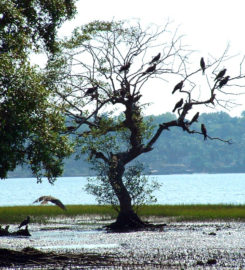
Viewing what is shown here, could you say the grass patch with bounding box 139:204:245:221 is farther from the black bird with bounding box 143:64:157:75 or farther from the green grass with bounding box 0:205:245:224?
the black bird with bounding box 143:64:157:75

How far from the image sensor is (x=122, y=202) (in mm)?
32562

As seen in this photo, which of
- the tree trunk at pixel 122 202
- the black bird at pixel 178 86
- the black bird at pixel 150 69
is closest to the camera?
the black bird at pixel 178 86

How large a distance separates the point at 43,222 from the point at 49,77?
917cm

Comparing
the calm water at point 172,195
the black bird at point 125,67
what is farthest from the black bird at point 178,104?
the calm water at point 172,195

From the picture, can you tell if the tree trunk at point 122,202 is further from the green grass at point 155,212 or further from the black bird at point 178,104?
the green grass at point 155,212

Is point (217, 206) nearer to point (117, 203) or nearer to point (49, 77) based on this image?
point (117, 203)

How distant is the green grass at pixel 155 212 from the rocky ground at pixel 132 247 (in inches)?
118

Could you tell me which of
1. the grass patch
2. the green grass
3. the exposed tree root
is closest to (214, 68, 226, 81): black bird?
the exposed tree root

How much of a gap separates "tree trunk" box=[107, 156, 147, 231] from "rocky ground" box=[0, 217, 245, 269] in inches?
56.8

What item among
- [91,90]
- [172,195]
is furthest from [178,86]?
[172,195]

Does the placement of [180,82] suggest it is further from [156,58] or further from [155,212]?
[155,212]

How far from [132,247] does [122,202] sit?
10.0 meters

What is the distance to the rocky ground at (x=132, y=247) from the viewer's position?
1750 centimetres

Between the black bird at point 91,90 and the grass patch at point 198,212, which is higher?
the black bird at point 91,90
